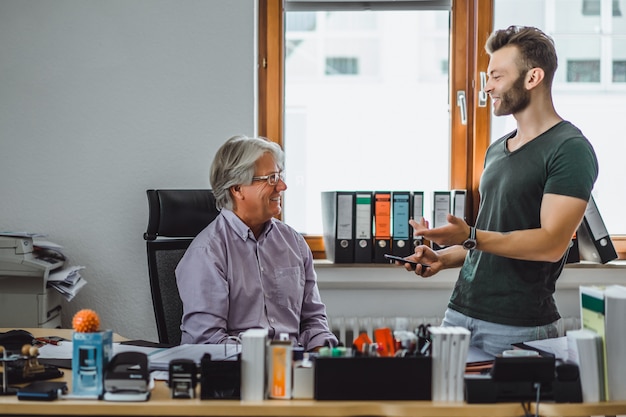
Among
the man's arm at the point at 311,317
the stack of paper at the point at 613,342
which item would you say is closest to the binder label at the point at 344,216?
the man's arm at the point at 311,317

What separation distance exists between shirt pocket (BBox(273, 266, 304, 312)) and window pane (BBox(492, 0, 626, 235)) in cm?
146

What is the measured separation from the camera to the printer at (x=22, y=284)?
9.09ft

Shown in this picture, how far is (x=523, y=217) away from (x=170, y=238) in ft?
4.08

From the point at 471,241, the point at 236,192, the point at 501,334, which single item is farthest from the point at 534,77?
the point at 236,192

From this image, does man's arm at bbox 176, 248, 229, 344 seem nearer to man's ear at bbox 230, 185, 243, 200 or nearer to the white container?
man's ear at bbox 230, 185, 243, 200

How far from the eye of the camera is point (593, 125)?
3.40m

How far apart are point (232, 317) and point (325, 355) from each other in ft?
2.50

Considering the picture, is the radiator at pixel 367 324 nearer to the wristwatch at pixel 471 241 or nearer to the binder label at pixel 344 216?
the binder label at pixel 344 216

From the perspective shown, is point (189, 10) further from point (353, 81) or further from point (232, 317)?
point (232, 317)

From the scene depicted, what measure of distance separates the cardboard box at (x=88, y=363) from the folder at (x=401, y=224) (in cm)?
181

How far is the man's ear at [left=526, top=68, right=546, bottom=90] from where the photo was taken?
7.18ft

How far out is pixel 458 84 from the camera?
336 centimetres

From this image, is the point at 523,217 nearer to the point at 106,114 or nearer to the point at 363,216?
the point at 363,216

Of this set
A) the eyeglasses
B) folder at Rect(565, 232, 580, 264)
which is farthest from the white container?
folder at Rect(565, 232, 580, 264)
